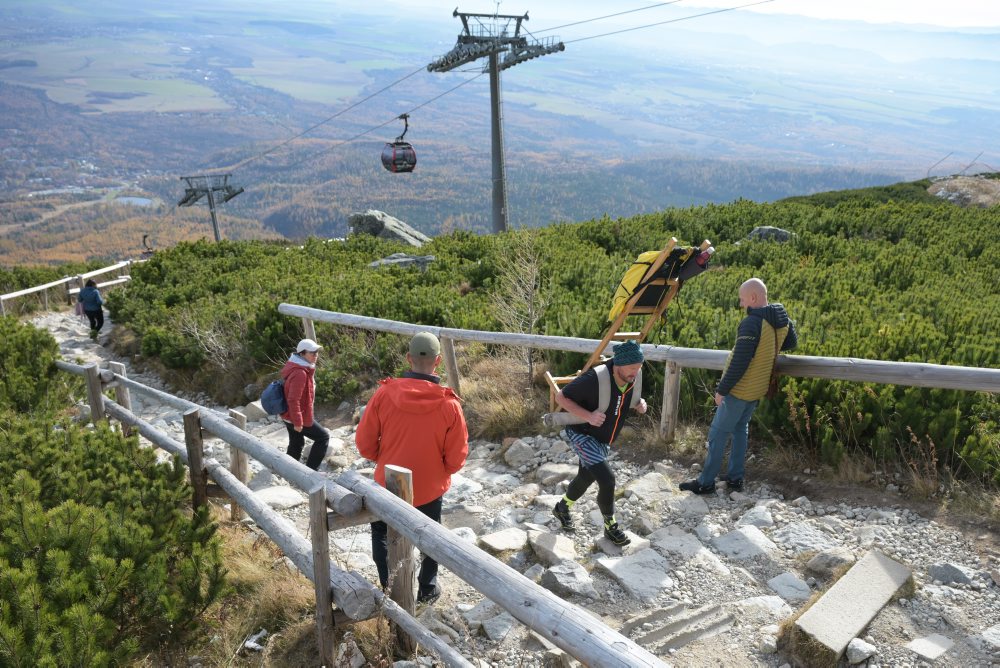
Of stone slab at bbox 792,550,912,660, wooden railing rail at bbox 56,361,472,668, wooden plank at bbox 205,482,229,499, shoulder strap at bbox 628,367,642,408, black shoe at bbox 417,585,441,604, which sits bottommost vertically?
black shoe at bbox 417,585,441,604

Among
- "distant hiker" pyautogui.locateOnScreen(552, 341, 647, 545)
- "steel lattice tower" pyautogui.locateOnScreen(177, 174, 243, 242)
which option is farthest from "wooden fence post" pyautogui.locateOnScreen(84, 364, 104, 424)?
"steel lattice tower" pyautogui.locateOnScreen(177, 174, 243, 242)

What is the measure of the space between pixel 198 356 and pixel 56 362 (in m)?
2.69

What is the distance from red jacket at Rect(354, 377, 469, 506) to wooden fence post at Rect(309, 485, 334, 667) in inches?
22.2

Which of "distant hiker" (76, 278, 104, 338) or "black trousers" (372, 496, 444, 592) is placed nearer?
"black trousers" (372, 496, 444, 592)

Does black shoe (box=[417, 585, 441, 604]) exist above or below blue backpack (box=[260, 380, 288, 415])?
below

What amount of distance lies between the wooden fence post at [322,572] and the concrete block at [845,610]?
2.21 metres

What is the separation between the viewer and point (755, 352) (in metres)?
4.68

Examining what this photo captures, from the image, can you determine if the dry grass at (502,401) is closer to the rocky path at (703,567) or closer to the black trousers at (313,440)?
the rocky path at (703,567)

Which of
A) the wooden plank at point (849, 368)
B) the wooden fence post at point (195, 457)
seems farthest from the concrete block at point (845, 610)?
the wooden fence post at point (195, 457)

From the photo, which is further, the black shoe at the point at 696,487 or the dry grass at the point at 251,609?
the black shoe at the point at 696,487

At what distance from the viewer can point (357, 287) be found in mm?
11961

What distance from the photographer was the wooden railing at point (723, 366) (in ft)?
14.0

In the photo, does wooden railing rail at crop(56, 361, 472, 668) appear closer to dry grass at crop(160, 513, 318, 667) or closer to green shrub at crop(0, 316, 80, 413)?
dry grass at crop(160, 513, 318, 667)

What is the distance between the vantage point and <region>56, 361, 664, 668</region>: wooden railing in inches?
81.1
